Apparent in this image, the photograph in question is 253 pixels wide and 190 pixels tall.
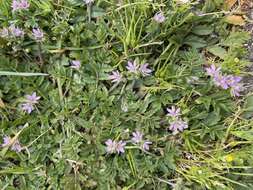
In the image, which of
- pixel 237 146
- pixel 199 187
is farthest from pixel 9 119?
pixel 237 146

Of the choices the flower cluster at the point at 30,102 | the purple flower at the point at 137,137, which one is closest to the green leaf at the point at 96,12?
the flower cluster at the point at 30,102

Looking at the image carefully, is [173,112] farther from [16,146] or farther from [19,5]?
[19,5]

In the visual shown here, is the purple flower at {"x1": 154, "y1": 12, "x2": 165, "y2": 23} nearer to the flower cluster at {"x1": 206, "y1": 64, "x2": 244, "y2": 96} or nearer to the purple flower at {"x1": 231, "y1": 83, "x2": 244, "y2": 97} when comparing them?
the flower cluster at {"x1": 206, "y1": 64, "x2": 244, "y2": 96}

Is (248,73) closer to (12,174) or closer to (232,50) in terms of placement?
(232,50)

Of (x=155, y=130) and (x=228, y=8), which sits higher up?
(x=228, y=8)

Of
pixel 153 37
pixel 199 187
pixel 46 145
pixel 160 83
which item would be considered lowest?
pixel 199 187

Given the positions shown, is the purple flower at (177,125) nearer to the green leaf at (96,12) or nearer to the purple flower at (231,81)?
the purple flower at (231,81)

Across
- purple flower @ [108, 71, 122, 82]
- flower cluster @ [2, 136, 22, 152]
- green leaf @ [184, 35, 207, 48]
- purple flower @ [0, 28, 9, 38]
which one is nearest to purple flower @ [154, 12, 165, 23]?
green leaf @ [184, 35, 207, 48]
